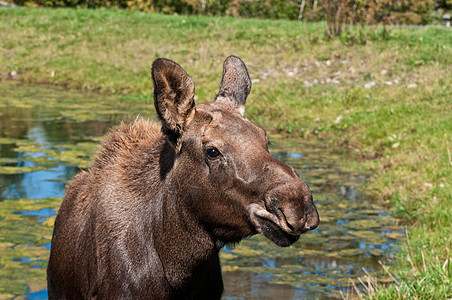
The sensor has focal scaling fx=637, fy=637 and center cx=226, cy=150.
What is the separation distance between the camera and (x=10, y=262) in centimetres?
723

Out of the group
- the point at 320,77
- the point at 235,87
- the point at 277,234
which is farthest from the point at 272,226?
the point at 320,77

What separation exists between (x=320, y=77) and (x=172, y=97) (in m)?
14.9

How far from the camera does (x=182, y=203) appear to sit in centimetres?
407

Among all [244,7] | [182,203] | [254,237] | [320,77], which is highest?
[182,203]

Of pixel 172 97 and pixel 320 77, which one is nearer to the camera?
pixel 172 97

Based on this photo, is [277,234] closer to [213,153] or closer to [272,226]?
[272,226]

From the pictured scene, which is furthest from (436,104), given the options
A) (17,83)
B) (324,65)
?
(17,83)

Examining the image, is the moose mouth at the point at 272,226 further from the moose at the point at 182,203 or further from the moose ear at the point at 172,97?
the moose ear at the point at 172,97

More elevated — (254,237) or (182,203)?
(182,203)

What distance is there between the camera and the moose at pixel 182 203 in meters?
3.60

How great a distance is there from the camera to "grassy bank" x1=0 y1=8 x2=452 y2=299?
9609mm

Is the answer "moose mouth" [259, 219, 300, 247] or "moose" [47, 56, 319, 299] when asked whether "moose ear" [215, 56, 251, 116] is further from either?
"moose mouth" [259, 219, 300, 247]

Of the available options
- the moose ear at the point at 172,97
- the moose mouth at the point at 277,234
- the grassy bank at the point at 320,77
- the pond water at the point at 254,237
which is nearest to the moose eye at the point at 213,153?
the moose ear at the point at 172,97

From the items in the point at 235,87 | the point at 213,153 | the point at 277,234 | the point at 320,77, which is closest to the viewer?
the point at 277,234
